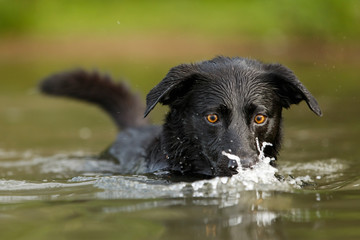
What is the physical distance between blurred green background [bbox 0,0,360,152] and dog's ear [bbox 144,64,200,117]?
323 cm

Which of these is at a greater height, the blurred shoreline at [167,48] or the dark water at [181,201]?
the blurred shoreline at [167,48]

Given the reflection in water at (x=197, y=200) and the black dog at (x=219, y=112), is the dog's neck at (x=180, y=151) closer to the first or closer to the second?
the black dog at (x=219, y=112)

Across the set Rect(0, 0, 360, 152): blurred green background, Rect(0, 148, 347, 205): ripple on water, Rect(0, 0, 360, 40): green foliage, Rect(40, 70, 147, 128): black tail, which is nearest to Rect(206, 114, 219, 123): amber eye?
Rect(0, 148, 347, 205): ripple on water

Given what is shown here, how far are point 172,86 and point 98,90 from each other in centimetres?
287

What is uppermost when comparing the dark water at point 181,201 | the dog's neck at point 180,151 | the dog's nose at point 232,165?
the dog's neck at point 180,151

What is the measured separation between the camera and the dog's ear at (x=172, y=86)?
4.94 m

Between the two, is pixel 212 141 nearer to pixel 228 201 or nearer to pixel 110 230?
pixel 228 201

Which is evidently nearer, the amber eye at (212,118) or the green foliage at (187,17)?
the amber eye at (212,118)

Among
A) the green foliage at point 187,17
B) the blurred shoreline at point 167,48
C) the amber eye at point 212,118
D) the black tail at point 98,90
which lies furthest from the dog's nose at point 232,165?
the green foliage at point 187,17

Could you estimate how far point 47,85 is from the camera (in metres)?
7.70

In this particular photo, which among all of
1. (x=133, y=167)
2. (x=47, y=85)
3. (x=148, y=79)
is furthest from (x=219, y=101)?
(x=148, y=79)

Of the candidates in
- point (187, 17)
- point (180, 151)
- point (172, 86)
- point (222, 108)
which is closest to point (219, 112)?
point (222, 108)

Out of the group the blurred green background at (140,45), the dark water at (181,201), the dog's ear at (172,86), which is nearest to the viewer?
the dark water at (181,201)

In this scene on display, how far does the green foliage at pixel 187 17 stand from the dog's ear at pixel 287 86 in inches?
620
